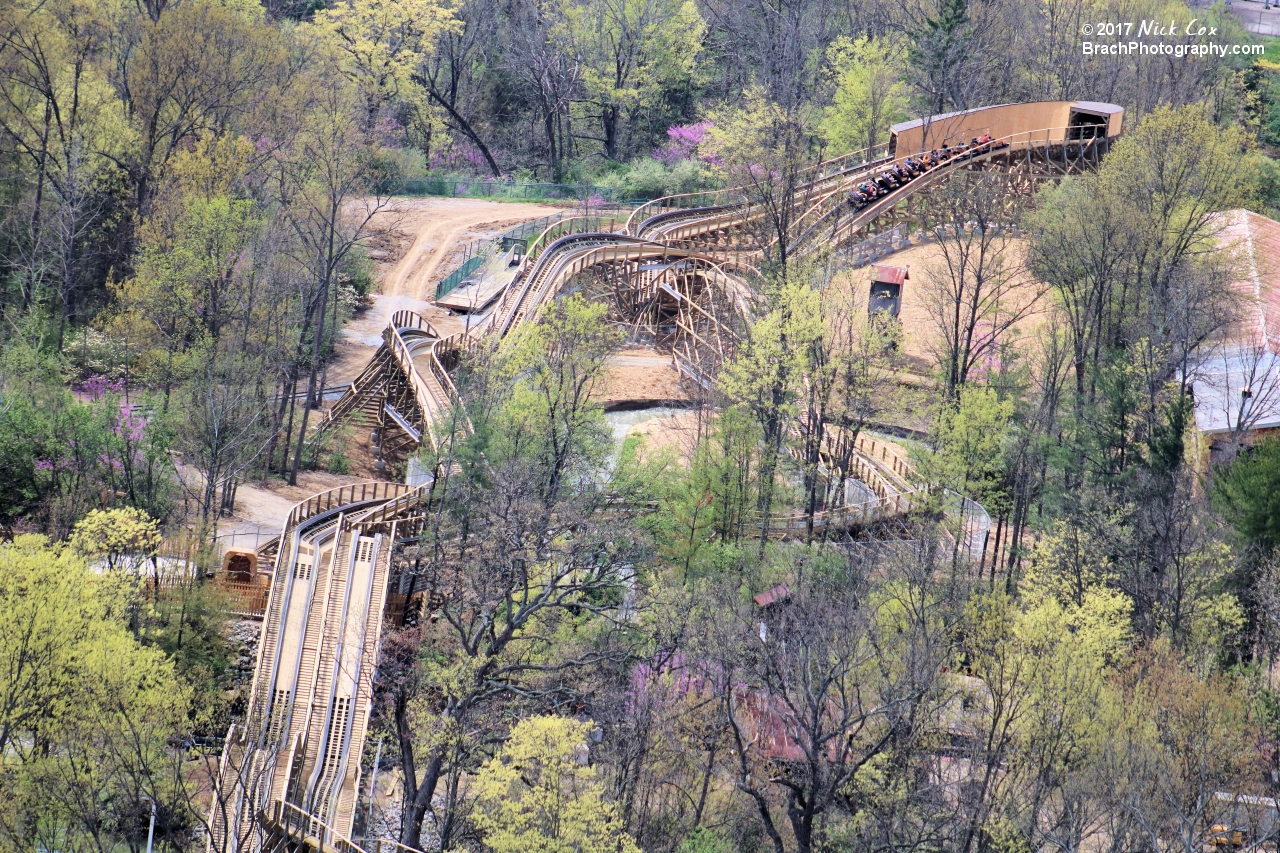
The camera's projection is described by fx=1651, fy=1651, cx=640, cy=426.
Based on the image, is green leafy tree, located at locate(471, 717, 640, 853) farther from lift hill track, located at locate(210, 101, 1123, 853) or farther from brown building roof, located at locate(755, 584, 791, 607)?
brown building roof, located at locate(755, 584, 791, 607)

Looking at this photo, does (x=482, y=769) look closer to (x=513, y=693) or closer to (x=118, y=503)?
(x=513, y=693)

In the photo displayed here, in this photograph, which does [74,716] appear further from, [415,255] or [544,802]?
[415,255]

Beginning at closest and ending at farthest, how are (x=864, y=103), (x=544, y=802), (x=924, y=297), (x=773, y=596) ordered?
1. (x=544, y=802)
2. (x=773, y=596)
3. (x=924, y=297)
4. (x=864, y=103)

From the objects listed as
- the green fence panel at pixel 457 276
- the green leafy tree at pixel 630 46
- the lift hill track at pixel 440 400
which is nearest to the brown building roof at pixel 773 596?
the lift hill track at pixel 440 400

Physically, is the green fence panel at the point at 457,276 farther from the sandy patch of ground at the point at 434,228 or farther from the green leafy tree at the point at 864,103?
the green leafy tree at the point at 864,103

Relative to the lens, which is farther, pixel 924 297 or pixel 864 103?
pixel 864 103

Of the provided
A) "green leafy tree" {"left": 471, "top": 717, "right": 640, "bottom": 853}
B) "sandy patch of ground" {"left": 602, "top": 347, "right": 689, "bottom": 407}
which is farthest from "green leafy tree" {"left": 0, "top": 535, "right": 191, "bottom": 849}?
"sandy patch of ground" {"left": 602, "top": 347, "right": 689, "bottom": 407}

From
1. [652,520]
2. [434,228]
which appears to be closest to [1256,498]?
[652,520]
